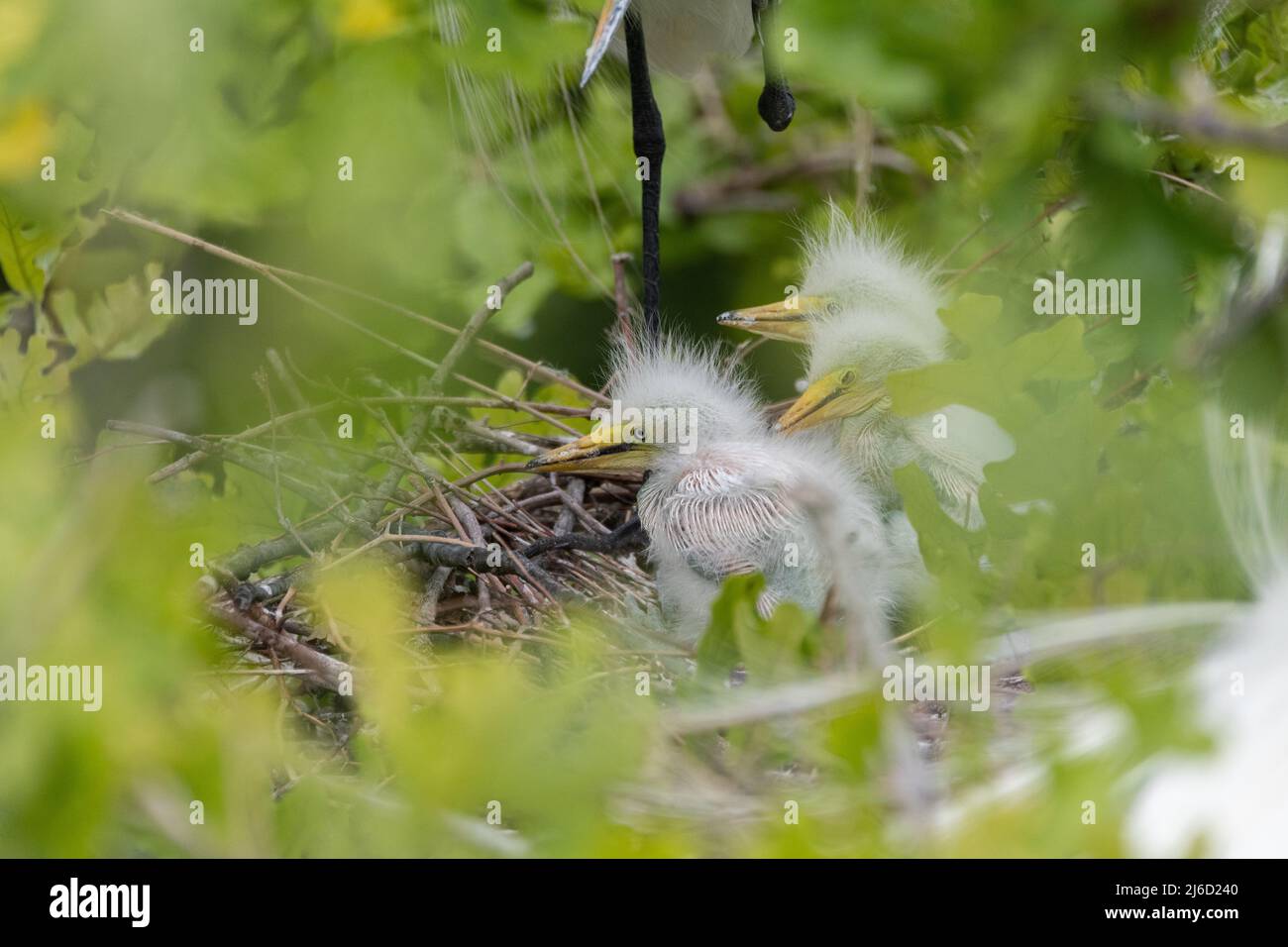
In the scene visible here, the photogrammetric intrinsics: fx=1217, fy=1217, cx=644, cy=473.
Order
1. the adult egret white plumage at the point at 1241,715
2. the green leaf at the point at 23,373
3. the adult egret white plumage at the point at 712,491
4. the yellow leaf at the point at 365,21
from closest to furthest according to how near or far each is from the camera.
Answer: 1. the adult egret white plumage at the point at 1241,715
2. the adult egret white plumage at the point at 712,491
3. the green leaf at the point at 23,373
4. the yellow leaf at the point at 365,21

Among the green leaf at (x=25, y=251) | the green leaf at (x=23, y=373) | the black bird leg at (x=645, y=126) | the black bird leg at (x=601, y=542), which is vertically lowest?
the black bird leg at (x=601, y=542)

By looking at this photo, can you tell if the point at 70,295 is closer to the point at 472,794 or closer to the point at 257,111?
the point at 257,111

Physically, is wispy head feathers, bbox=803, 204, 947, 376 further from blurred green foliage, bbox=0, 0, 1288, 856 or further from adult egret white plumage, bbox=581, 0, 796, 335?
adult egret white plumage, bbox=581, 0, 796, 335

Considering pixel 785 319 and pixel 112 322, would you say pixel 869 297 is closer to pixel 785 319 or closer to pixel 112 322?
pixel 785 319

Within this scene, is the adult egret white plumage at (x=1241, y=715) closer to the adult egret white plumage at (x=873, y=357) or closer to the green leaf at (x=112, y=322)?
the adult egret white plumage at (x=873, y=357)

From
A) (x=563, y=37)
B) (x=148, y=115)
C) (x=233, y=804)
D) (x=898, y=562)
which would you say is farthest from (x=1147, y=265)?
(x=148, y=115)

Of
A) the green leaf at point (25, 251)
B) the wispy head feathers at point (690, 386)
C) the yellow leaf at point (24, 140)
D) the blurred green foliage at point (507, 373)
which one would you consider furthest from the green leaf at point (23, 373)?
the wispy head feathers at point (690, 386)

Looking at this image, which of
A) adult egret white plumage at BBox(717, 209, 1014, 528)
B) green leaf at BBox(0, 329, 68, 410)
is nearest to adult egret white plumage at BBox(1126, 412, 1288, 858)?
adult egret white plumage at BBox(717, 209, 1014, 528)
